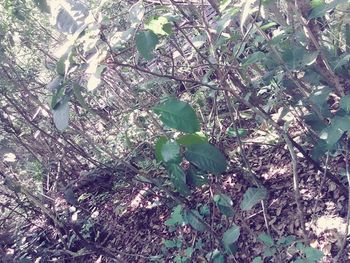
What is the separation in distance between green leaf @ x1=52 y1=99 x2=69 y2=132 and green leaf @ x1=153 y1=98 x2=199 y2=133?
0.33m

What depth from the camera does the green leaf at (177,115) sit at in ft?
5.42

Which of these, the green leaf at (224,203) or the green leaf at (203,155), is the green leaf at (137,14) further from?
the green leaf at (224,203)

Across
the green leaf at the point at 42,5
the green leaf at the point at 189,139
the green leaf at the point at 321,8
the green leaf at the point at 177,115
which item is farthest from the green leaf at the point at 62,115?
the green leaf at the point at 321,8

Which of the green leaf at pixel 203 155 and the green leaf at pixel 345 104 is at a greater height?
the green leaf at pixel 203 155

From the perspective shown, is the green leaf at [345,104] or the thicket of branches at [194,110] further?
the green leaf at [345,104]

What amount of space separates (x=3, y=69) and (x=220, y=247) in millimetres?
1934

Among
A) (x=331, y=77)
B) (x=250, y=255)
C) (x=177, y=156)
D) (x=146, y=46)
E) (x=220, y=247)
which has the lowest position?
(x=250, y=255)

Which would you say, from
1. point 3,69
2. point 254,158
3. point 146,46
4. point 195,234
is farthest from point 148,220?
point 146,46

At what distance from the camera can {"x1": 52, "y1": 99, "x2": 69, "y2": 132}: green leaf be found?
61.7 inches

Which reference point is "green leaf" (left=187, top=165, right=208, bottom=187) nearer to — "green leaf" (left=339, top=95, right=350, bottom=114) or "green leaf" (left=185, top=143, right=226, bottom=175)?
"green leaf" (left=185, top=143, right=226, bottom=175)

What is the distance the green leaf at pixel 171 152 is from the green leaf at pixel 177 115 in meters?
0.10

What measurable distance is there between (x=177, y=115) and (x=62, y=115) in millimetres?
414

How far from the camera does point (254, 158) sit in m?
3.06

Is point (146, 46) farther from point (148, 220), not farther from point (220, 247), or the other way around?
point (148, 220)
